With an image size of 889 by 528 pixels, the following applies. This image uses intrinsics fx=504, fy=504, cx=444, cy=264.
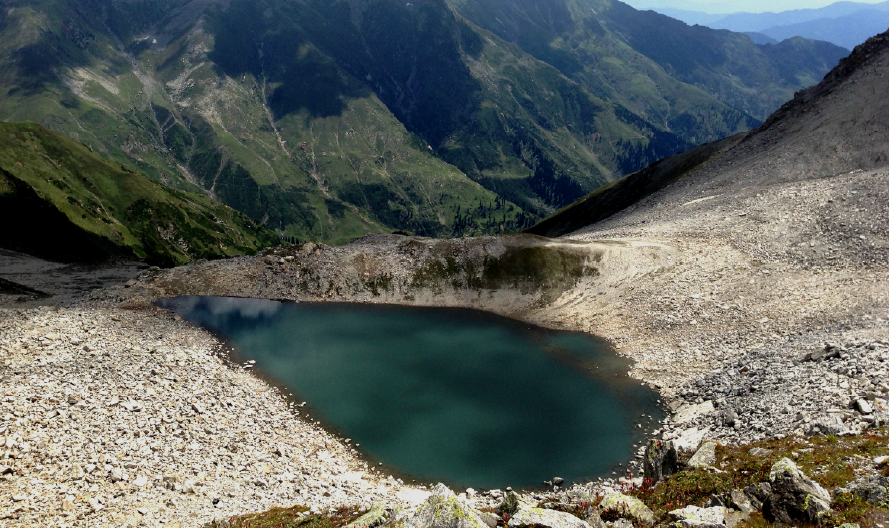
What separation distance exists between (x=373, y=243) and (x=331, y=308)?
2110cm

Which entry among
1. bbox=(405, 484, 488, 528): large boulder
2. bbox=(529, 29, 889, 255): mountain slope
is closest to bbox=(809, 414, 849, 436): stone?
bbox=(405, 484, 488, 528): large boulder

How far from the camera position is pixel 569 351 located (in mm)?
70438

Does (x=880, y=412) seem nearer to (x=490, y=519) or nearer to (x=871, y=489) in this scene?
(x=871, y=489)

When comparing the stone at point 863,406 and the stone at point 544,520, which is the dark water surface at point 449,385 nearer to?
the stone at point 863,406

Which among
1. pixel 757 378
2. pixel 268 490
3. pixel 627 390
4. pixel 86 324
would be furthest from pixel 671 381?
pixel 86 324

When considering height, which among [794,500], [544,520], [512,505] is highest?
[794,500]

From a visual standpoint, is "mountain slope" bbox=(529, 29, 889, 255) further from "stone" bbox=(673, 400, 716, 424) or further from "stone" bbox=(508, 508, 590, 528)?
"stone" bbox=(508, 508, 590, 528)

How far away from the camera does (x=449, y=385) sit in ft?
204

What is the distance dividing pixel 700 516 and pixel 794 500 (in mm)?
3686

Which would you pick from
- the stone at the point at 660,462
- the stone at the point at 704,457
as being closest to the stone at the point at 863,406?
the stone at the point at 704,457

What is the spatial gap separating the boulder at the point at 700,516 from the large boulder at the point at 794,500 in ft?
5.78

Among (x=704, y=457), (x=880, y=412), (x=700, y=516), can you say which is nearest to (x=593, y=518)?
(x=700, y=516)

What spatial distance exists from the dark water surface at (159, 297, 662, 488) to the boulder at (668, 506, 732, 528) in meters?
23.0

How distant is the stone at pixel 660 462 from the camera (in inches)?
1219
